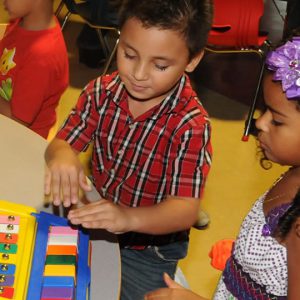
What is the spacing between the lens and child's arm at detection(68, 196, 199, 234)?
1.24 meters

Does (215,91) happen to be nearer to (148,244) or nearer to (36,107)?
(36,107)

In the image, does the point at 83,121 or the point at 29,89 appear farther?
the point at 29,89

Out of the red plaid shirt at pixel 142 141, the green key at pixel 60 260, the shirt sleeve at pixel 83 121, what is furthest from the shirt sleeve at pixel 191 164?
the green key at pixel 60 260

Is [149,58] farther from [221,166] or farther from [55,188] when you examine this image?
[221,166]

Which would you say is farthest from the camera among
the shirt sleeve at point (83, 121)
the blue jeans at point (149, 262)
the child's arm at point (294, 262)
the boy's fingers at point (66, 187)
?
the blue jeans at point (149, 262)

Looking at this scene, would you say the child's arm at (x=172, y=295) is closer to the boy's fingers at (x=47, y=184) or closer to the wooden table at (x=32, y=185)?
the wooden table at (x=32, y=185)

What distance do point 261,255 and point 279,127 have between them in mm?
305

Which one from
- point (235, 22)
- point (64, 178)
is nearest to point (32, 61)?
point (64, 178)

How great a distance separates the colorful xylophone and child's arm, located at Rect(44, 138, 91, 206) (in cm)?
5

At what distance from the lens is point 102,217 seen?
1.25m

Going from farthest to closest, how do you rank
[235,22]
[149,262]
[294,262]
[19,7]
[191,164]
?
[235,22] < [19,7] < [149,262] < [191,164] < [294,262]

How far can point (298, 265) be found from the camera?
1.10 metres

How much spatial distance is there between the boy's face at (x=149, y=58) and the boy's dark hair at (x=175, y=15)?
1 centimetres

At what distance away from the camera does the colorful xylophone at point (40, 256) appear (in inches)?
44.8
